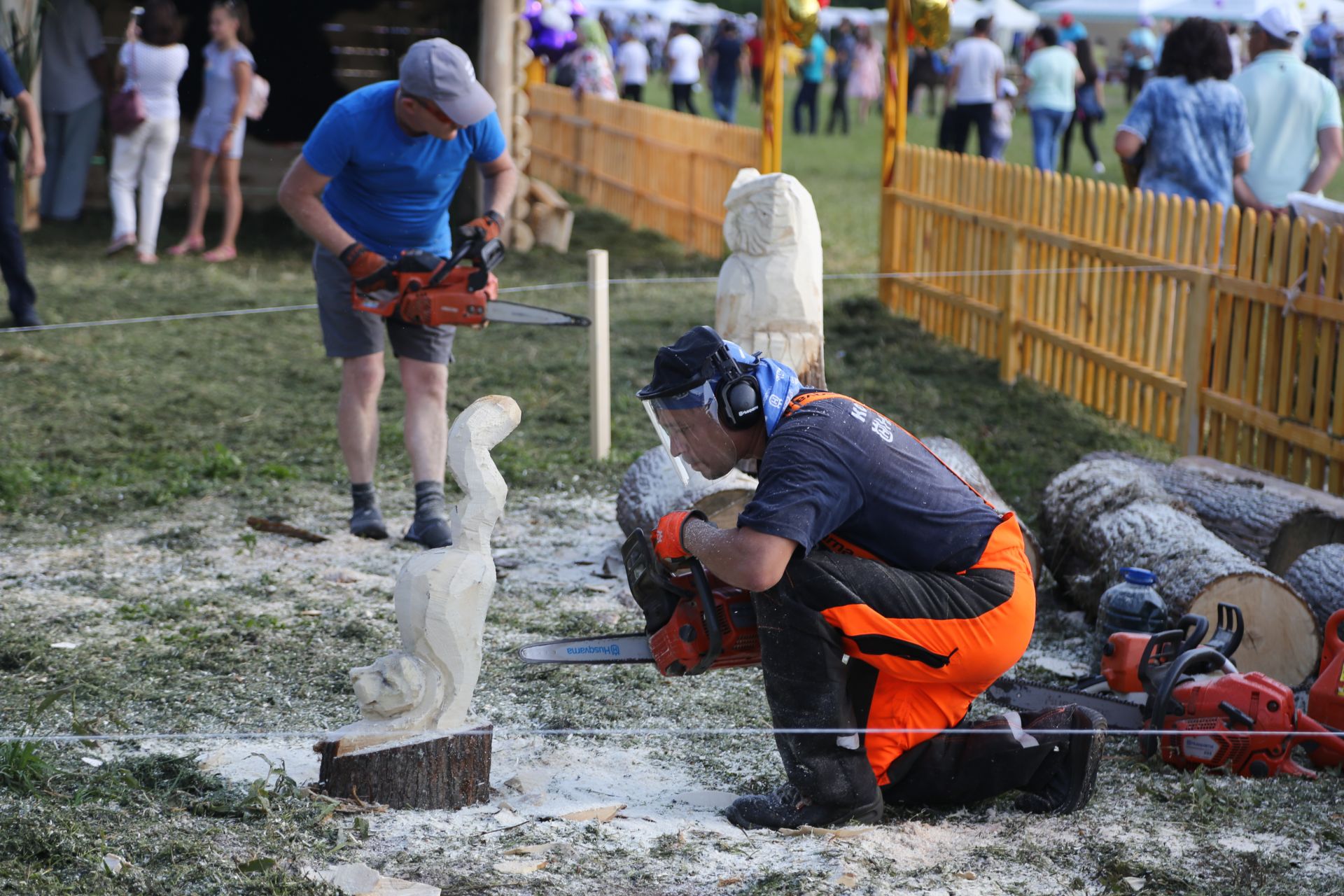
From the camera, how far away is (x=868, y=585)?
293 centimetres

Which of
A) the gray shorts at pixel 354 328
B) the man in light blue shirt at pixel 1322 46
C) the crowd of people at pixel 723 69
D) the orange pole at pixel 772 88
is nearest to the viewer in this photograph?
the gray shorts at pixel 354 328

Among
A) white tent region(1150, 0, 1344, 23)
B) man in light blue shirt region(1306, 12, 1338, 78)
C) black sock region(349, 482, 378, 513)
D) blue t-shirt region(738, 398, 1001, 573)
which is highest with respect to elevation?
white tent region(1150, 0, 1344, 23)

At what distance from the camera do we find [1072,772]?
3.13 m

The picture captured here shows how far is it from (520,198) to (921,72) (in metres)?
15.4

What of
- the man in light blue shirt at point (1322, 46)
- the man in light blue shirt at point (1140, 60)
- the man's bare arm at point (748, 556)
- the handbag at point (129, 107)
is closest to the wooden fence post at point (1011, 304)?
the man's bare arm at point (748, 556)

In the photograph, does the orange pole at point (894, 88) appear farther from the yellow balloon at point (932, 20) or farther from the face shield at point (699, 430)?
the face shield at point (699, 430)

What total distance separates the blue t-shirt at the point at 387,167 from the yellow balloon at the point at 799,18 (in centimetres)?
501

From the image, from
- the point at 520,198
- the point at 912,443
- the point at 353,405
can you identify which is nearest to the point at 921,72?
the point at 520,198

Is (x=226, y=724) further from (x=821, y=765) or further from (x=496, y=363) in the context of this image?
(x=496, y=363)

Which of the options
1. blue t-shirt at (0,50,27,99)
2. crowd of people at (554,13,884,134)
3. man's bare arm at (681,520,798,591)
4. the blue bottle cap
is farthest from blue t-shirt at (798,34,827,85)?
man's bare arm at (681,520,798,591)

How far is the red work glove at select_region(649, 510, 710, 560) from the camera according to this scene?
3.03 metres

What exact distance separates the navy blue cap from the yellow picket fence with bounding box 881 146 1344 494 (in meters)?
3.51

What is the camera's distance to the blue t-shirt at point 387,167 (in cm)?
464

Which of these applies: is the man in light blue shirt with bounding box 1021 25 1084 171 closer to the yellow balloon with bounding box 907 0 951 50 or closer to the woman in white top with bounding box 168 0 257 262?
the yellow balloon with bounding box 907 0 951 50
